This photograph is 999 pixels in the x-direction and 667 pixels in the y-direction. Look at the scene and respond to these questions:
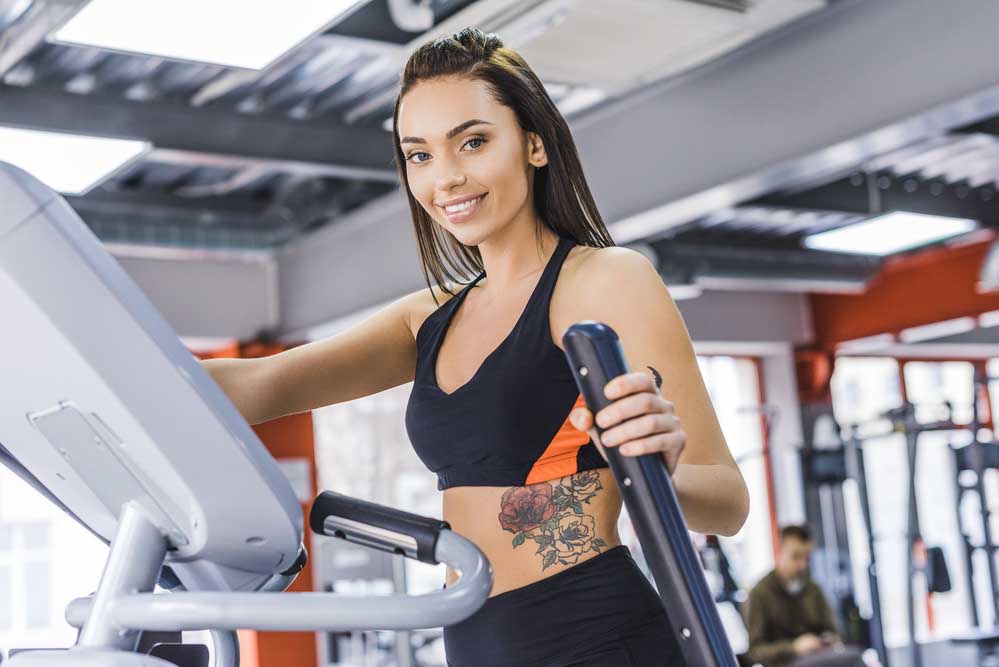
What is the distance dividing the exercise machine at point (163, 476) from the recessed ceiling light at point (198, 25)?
249 cm

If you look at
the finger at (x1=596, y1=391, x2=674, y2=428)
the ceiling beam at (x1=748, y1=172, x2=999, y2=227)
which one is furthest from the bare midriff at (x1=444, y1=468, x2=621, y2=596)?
the ceiling beam at (x1=748, y1=172, x2=999, y2=227)

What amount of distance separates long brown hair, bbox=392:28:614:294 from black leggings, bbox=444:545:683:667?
0.36 m

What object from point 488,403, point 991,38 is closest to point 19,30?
point 991,38

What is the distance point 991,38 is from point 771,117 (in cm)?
86

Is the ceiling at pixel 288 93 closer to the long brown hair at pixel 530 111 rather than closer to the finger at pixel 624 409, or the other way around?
the long brown hair at pixel 530 111

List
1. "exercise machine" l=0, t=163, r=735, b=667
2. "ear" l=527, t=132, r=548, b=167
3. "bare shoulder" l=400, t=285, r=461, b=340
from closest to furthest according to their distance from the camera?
"exercise machine" l=0, t=163, r=735, b=667 → "ear" l=527, t=132, r=548, b=167 → "bare shoulder" l=400, t=285, r=461, b=340

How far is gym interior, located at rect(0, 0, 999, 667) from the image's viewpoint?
3385 mm

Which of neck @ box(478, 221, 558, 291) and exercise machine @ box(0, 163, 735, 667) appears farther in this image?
neck @ box(478, 221, 558, 291)

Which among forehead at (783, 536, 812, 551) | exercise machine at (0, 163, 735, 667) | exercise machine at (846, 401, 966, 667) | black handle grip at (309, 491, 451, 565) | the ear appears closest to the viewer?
exercise machine at (0, 163, 735, 667)

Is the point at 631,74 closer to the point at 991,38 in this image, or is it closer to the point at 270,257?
the point at 991,38

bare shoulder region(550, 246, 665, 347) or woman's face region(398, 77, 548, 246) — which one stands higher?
woman's face region(398, 77, 548, 246)

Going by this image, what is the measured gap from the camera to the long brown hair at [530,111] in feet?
3.93

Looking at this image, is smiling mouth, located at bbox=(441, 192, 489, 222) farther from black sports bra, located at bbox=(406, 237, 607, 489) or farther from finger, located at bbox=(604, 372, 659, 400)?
finger, located at bbox=(604, 372, 659, 400)

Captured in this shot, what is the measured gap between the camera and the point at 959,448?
7.53 meters
